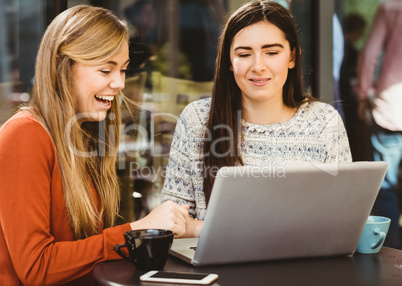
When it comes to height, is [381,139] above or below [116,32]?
below

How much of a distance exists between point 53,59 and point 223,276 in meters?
0.75

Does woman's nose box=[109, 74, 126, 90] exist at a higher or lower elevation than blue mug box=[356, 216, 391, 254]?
higher

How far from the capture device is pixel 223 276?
106cm

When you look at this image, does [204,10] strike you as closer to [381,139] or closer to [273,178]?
[381,139]

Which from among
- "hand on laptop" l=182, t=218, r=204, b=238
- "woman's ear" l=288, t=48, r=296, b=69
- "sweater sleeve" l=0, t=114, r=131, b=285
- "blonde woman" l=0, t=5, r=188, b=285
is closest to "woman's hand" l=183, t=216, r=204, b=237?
"hand on laptop" l=182, t=218, r=204, b=238

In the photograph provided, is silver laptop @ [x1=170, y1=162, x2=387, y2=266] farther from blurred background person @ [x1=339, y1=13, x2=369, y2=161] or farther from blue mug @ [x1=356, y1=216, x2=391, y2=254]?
blurred background person @ [x1=339, y1=13, x2=369, y2=161]

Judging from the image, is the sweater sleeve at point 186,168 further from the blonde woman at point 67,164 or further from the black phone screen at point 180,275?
the black phone screen at point 180,275

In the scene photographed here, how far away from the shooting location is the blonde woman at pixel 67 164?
1171 millimetres

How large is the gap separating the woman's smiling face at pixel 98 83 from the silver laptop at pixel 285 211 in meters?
0.50

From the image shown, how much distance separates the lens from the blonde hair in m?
1.33


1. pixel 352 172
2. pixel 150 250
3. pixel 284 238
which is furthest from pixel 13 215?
pixel 352 172

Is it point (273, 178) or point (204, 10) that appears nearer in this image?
point (273, 178)

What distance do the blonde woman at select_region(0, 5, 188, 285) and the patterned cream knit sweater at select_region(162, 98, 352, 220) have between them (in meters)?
0.33

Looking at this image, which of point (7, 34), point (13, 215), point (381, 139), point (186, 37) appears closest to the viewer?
point (13, 215)
